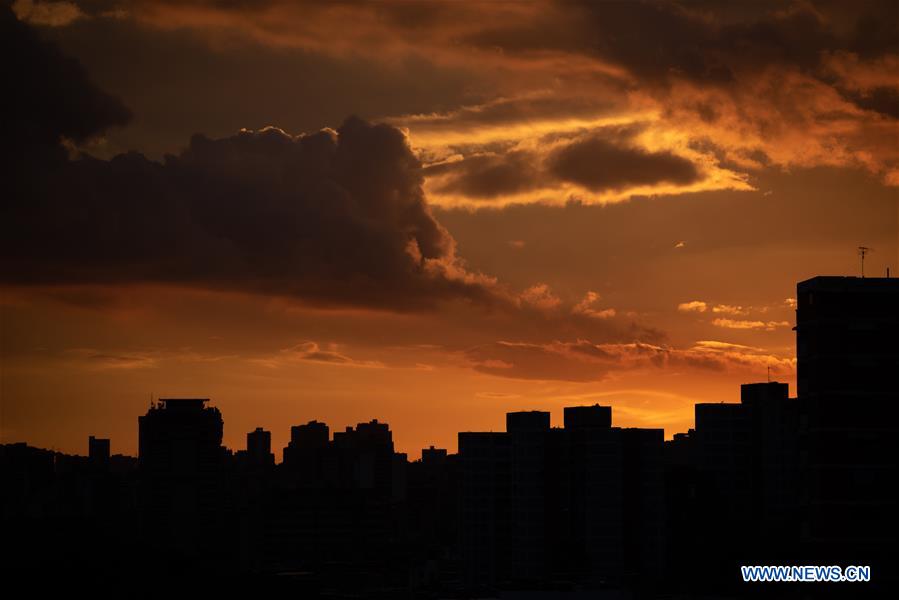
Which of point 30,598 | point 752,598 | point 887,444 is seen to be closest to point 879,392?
point 887,444

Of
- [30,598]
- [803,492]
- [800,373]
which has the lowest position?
[30,598]

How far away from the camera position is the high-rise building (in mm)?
132000

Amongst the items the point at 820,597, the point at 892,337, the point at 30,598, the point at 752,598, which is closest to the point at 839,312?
the point at 892,337

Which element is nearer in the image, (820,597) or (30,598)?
(820,597)

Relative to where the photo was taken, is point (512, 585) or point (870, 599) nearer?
point (870, 599)

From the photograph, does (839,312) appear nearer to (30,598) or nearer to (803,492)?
(803,492)

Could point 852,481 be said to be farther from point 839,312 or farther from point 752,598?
point 752,598

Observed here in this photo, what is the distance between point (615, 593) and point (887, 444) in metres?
70.8

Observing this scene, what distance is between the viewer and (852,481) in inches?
5212

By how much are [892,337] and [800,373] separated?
7974 millimetres

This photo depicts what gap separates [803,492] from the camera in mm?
136625

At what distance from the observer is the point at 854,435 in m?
132

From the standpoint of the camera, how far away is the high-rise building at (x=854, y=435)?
132 meters

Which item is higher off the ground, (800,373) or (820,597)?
(800,373)
